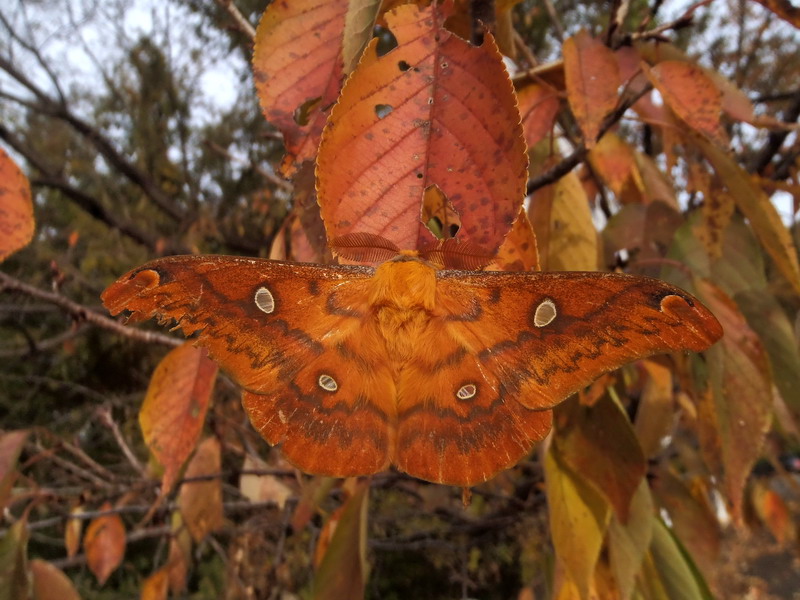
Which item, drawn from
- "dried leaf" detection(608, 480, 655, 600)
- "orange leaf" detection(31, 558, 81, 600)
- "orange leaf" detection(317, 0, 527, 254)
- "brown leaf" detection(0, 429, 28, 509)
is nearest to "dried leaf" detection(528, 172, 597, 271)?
"dried leaf" detection(608, 480, 655, 600)

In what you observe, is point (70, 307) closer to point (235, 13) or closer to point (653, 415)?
point (235, 13)

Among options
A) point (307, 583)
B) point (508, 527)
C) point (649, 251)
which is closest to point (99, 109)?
point (307, 583)

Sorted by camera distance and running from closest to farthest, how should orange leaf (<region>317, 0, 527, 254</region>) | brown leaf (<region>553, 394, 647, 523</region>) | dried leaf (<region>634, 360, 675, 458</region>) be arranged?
orange leaf (<region>317, 0, 527, 254</region>) → brown leaf (<region>553, 394, 647, 523</region>) → dried leaf (<region>634, 360, 675, 458</region>)

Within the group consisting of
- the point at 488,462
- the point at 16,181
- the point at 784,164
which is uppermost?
the point at 784,164

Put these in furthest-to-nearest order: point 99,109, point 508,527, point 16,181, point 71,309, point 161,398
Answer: point 99,109
point 508,527
point 71,309
point 161,398
point 16,181

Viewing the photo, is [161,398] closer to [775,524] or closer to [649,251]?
[649,251]

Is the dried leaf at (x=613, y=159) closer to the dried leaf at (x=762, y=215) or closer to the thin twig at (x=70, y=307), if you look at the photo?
the dried leaf at (x=762, y=215)

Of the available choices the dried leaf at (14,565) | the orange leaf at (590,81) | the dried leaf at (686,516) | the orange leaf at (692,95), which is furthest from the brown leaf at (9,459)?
the dried leaf at (686,516)

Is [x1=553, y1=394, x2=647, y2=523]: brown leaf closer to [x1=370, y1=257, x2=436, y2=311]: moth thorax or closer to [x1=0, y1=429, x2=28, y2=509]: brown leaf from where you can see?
[x1=370, y1=257, x2=436, y2=311]: moth thorax
